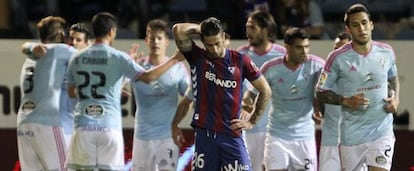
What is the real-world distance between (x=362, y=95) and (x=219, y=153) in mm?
1504

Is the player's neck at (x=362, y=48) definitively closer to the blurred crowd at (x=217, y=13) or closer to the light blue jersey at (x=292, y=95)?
the light blue jersey at (x=292, y=95)

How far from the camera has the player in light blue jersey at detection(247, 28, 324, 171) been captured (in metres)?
13.2

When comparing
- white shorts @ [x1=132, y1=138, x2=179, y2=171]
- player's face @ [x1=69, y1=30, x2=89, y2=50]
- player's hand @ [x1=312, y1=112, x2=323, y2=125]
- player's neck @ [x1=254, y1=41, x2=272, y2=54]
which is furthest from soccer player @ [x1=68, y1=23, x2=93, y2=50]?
player's hand @ [x1=312, y1=112, x2=323, y2=125]

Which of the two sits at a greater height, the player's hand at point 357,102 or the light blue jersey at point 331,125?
the player's hand at point 357,102

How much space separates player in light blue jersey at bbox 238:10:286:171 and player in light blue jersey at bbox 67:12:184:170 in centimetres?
147

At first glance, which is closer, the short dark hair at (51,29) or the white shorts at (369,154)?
the white shorts at (369,154)

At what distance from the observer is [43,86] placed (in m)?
13.0

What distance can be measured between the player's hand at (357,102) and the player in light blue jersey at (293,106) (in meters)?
1.51

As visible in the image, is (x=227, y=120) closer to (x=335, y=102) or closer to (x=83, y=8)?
(x=335, y=102)

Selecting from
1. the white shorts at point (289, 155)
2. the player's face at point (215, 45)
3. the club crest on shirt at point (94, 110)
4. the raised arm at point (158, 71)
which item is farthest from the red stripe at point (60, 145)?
the player's face at point (215, 45)

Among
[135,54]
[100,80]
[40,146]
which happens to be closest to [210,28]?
[100,80]

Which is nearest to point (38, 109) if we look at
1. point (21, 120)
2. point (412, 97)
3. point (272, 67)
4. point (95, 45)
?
point (21, 120)

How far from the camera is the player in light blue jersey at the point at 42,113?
12.9 meters

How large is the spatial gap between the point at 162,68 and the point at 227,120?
4.53ft
